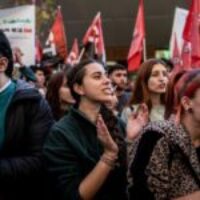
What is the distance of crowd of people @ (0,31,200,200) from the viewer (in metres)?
3.39

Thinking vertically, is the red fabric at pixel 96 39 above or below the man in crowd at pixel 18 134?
below

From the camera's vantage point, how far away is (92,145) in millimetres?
4156

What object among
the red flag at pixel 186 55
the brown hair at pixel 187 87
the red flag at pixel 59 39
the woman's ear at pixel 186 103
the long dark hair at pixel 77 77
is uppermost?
the brown hair at pixel 187 87

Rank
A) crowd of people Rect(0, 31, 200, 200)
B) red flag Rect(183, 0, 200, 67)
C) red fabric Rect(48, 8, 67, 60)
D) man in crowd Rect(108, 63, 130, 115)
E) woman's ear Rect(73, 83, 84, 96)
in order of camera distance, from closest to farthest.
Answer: crowd of people Rect(0, 31, 200, 200), woman's ear Rect(73, 83, 84, 96), red flag Rect(183, 0, 200, 67), man in crowd Rect(108, 63, 130, 115), red fabric Rect(48, 8, 67, 60)

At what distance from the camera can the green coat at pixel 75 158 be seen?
398cm

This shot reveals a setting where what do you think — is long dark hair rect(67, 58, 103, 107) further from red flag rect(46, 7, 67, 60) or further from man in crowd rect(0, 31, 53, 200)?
red flag rect(46, 7, 67, 60)

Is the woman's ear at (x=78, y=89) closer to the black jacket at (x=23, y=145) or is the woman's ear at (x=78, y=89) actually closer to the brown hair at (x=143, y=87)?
the black jacket at (x=23, y=145)

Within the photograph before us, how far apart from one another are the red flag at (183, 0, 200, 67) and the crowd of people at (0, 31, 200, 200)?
3.48 m

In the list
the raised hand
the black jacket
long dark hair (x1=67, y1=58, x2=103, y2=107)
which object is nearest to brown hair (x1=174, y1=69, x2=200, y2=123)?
the raised hand

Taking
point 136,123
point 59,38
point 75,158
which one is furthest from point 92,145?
point 59,38

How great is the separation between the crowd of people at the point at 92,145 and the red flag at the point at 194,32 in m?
3.48

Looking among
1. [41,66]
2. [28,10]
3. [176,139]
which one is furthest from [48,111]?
[41,66]

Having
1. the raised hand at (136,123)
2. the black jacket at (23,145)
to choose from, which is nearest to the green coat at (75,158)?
the black jacket at (23,145)

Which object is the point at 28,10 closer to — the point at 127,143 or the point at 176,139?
the point at 127,143
